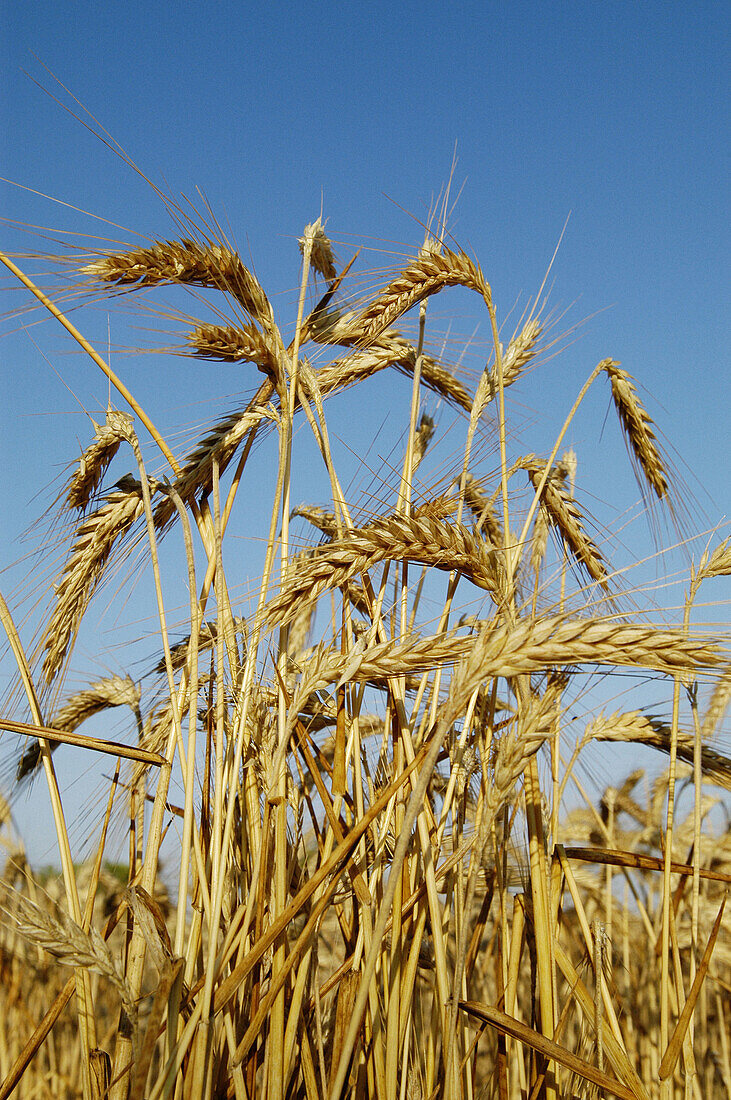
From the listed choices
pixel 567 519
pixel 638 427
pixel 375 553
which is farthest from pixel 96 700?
pixel 638 427

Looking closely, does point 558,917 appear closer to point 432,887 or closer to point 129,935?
point 432,887

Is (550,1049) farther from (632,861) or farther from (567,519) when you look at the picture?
(567,519)

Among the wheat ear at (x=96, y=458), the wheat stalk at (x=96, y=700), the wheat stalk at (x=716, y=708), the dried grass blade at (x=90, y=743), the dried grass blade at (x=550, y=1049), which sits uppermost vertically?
the wheat ear at (x=96, y=458)

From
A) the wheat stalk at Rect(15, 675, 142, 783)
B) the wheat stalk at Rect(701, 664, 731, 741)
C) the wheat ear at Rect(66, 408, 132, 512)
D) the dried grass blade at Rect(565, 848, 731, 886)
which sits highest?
the wheat ear at Rect(66, 408, 132, 512)

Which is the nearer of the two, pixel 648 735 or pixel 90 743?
pixel 90 743

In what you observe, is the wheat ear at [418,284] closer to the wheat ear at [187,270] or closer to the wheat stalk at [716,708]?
the wheat ear at [187,270]

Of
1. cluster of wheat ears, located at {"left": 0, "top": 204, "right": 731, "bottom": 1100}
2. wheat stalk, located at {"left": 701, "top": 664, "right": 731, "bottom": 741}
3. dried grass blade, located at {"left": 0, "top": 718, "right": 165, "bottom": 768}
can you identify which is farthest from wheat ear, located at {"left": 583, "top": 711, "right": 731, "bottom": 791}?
dried grass blade, located at {"left": 0, "top": 718, "right": 165, "bottom": 768}

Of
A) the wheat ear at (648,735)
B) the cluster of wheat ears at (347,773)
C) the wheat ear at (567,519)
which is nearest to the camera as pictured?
the cluster of wheat ears at (347,773)

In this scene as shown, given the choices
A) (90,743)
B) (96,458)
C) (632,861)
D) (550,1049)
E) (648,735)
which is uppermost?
(96,458)

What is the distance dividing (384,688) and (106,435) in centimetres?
100

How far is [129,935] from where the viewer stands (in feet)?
6.76

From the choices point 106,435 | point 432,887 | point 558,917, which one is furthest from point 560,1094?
point 106,435

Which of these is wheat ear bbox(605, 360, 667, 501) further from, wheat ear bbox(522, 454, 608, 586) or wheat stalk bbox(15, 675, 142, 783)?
wheat stalk bbox(15, 675, 142, 783)

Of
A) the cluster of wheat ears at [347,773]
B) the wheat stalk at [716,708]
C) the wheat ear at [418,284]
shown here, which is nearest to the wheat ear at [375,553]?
the cluster of wheat ears at [347,773]
